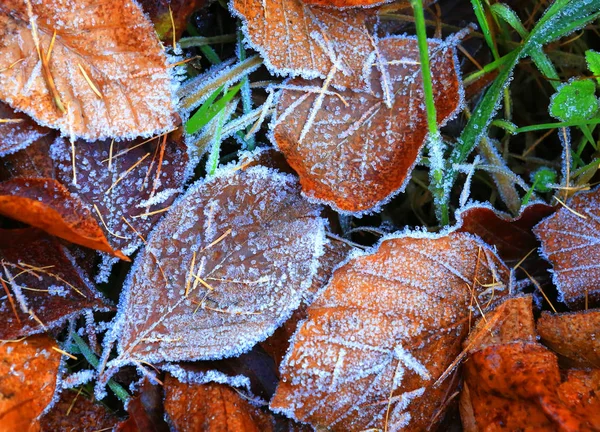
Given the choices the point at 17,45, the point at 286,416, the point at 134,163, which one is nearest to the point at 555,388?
the point at 286,416

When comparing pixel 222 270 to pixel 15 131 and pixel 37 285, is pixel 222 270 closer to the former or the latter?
pixel 37 285

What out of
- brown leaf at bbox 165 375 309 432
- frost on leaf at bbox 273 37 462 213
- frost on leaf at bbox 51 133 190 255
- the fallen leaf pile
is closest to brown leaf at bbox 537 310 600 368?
the fallen leaf pile

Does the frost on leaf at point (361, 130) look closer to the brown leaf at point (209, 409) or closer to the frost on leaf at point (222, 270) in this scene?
the frost on leaf at point (222, 270)

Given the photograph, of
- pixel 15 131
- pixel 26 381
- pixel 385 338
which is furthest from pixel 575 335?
pixel 15 131

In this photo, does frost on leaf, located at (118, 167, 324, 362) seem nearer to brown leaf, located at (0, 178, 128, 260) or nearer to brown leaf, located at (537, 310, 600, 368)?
brown leaf, located at (0, 178, 128, 260)

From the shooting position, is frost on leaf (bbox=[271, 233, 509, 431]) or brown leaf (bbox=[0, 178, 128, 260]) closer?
brown leaf (bbox=[0, 178, 128, 260])

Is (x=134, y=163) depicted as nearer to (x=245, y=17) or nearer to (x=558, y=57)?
(x=245, y=17)
